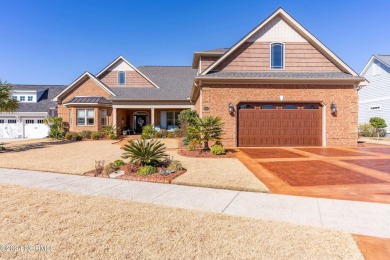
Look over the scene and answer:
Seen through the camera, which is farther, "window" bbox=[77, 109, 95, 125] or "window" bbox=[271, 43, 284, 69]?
"window" bbox=[77, 109, 95, 125]

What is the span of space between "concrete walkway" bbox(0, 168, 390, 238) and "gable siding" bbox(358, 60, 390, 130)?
1054 inches

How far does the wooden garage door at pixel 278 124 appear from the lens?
1503cm

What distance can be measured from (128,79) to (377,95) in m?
29.7

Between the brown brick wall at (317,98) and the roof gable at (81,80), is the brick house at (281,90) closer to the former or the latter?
the brown brick wall at (317,98)

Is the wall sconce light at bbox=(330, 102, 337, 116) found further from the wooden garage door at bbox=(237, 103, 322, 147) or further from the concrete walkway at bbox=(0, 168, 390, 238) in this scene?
the concrete walkway at bbox=(0, 168, 390, 238)

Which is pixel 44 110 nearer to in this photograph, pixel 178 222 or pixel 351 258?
pixel 178 222

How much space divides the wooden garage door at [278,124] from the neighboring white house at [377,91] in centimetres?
1634

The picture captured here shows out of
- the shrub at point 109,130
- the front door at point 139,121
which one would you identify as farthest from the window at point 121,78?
the shrub at point 109,130

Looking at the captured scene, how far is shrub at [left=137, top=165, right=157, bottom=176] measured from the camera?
787 cm

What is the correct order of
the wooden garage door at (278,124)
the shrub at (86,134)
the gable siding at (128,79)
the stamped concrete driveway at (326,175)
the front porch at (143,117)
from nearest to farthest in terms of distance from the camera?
the stamped concrete driveway at (326,175), the wooden garage door at (278,124), the shrub at (86,134), the front porch at (143,117), the gable siding at (128,79)

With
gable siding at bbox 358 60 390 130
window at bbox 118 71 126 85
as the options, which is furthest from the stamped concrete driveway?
window at bbox 118 71 126 85

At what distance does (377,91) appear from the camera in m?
26.4

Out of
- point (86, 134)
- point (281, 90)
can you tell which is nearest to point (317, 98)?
point (281, 90)

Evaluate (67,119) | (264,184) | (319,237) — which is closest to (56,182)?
(264,184)
